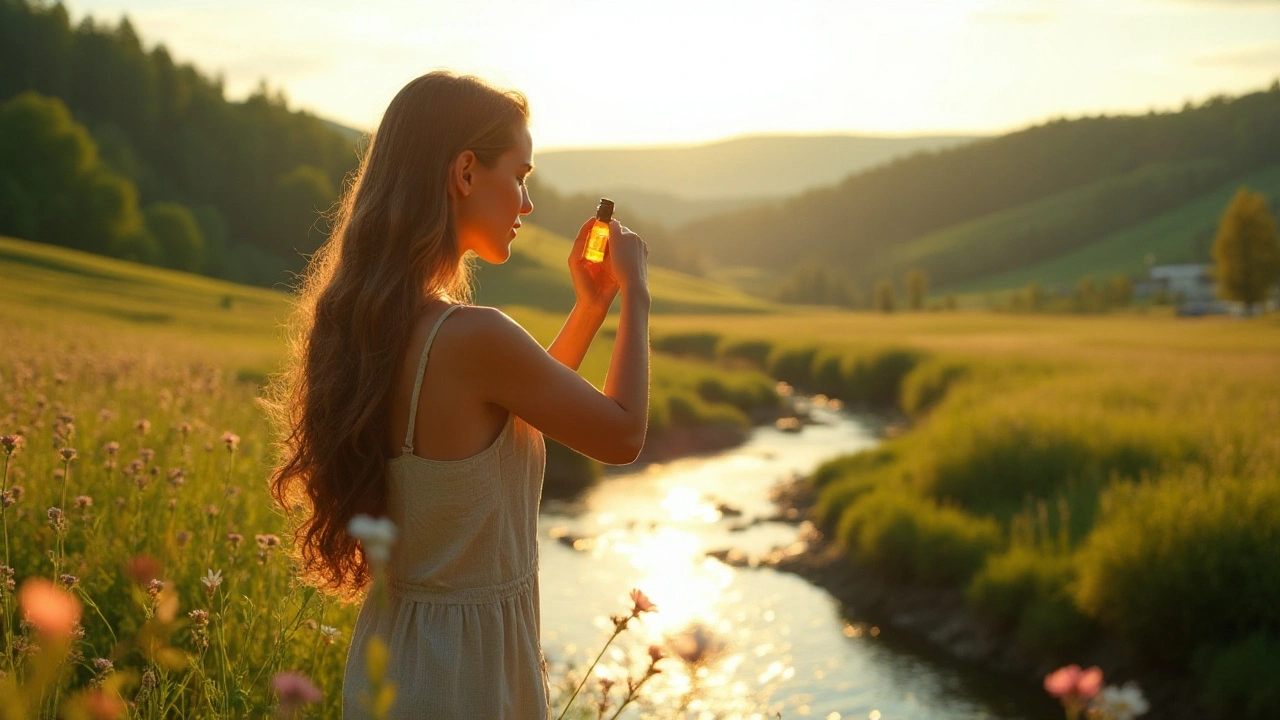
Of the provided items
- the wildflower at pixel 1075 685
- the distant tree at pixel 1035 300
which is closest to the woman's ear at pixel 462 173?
the wildflower at pixel 1075 685

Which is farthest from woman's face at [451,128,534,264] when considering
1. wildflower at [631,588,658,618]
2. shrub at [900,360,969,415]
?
shrub at [900,360,969,415]

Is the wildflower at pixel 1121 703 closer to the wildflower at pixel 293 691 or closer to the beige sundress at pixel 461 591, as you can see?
the wildflower at pixel 293 691

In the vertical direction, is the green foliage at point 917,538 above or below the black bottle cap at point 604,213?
below

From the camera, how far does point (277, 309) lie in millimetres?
42656

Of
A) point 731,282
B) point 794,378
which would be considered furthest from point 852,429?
point 731,282

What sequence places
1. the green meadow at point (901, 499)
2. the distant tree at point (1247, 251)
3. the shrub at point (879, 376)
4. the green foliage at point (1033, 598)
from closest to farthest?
the green meadow at point (901, 499) < the green foliage at point (1033, 598) < the shrub at point (879, 376) < the distant tree at point (1247, 251)

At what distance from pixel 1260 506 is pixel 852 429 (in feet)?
54.6

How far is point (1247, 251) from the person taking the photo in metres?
56.2

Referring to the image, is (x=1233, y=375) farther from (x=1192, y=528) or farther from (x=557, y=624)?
(x=557, y=624)

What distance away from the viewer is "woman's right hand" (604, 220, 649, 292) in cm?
260

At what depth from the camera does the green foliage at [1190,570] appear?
9570 millimetres

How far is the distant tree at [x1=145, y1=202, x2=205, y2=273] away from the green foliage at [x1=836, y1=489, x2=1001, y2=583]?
2008 inches

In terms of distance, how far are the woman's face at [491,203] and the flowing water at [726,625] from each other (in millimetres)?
4637

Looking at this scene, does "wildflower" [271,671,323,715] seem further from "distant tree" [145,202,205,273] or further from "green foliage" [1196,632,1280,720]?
"distant tree" [145,202,205,273]
